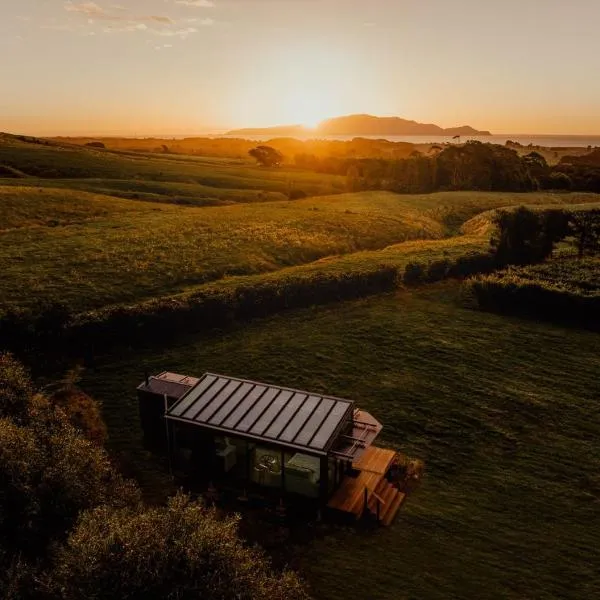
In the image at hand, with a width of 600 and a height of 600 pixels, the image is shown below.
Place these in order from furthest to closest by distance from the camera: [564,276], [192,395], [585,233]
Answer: [585,233], [564,276], [192,395]

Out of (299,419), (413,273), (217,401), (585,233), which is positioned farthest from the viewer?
(585,233)

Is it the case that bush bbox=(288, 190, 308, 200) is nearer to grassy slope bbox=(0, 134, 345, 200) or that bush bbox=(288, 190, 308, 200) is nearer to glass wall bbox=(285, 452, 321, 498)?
grassy slope bbox=(0, 134, 345, 200)

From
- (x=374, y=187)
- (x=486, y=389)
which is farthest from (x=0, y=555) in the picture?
(x=374, y=187)

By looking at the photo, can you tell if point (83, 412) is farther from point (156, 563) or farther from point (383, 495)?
point (156, 563)

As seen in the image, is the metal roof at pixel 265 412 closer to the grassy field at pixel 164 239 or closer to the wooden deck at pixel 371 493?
the wooden deck at pixel 371 493

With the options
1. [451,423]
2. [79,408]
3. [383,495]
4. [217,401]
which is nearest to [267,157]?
[79,408]
